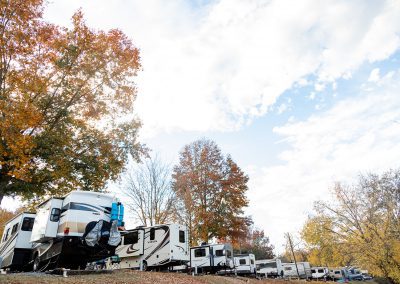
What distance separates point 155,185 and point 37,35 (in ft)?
53.0

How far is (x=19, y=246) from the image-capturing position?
561 inches

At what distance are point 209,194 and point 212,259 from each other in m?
7.83

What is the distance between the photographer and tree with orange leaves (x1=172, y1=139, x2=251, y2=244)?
29.2 m

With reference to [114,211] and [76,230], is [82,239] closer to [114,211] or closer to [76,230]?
[76,230]

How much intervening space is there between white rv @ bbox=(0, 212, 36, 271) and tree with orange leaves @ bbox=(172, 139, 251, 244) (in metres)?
15.2

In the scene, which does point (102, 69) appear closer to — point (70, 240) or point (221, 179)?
point (70, 240)

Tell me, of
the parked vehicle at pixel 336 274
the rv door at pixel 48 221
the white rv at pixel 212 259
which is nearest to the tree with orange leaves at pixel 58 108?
the rv door at pixel 48 221

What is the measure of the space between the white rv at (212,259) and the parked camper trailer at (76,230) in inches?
573

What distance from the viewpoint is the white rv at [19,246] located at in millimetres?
13941

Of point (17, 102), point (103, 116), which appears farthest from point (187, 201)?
point (17, 102)

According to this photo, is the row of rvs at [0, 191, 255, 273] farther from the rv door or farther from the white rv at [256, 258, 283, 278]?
the white rv at [256, 258, 283, 278]

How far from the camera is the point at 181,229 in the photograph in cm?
1923

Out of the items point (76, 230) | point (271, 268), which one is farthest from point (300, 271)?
point (76, 230)

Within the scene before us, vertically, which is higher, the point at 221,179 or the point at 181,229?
the point at 221,179
